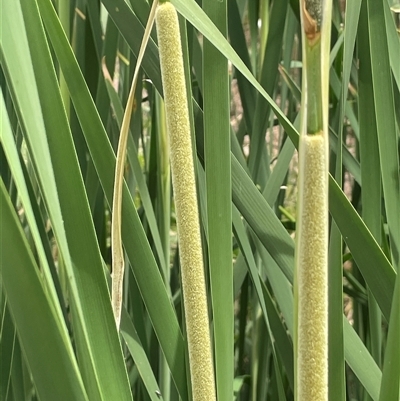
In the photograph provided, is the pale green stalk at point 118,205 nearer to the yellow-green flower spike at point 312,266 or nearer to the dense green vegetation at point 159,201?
the dense green vegetation at point 159,201

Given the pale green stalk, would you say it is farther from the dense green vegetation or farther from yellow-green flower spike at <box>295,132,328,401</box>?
yellow-green flower spike at <box>295,132,328,401</box>

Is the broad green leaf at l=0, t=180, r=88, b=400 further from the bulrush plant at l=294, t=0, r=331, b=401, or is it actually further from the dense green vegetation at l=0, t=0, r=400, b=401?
the bulrush plant at l=294, t=0, r=331, b=401

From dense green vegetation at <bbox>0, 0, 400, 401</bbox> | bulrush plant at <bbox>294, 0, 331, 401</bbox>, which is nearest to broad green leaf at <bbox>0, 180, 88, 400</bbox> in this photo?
dense green vegetation at <bbox>0, 0, 400, 401</bbox>

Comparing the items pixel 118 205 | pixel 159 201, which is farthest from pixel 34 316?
pixel 159 201

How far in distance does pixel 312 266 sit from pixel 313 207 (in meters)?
0.02

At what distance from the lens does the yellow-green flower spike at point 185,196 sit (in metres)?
0.24

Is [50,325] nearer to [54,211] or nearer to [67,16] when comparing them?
[54,211]

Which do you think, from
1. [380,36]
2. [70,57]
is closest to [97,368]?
[70,57]

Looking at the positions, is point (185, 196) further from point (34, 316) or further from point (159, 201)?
point (159, 201)

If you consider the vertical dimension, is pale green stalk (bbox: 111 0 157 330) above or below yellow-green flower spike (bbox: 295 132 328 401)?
above

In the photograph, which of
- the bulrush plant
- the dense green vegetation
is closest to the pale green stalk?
the dense green vegetation

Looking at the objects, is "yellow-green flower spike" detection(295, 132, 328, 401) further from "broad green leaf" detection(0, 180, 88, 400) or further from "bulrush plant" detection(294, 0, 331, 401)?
"broad green leaf" detection(0, 180, 88, 400)

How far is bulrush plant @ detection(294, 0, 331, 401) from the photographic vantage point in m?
0.18

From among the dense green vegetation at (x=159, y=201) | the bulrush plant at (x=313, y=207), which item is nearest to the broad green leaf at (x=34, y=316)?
the dense green vegetation at (x=159, y=201)
